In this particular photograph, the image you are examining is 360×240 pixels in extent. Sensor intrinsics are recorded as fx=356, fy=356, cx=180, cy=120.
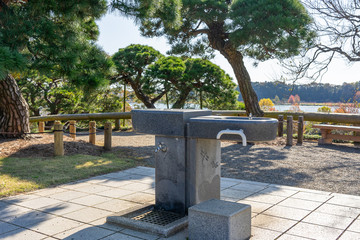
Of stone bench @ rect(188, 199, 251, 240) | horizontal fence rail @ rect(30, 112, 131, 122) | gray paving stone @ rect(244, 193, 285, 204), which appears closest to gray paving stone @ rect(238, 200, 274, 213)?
gray paving stone @ rect(244, 193, 285, 204)

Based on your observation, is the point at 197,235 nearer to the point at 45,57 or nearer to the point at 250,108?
the point at 45,57

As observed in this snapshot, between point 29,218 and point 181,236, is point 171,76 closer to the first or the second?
point 29,218

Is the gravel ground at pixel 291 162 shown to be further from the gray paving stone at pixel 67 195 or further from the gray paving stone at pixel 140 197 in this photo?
the gray paving stone at pixel 67 195

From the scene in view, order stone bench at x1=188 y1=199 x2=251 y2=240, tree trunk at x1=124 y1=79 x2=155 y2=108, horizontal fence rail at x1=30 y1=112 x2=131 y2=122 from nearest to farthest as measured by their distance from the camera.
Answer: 1. stone bench at x1=188 y1=199 x2=251 y2=240
2. horizontal fence rail at x1=30 y1=112 x2=131 y2=122
3. tree trunk at x1=124 y1=79 x2=155 y2=108

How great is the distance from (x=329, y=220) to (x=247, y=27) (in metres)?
5.38

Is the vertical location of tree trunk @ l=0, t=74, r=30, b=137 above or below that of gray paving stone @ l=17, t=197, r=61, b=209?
above

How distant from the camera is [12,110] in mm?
7375

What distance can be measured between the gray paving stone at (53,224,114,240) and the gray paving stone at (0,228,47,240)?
155 mm

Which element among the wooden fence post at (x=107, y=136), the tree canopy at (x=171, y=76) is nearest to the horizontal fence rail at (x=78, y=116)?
the tree canopy at (x=171, y=76)

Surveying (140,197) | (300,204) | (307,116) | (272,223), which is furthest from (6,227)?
(307,116)

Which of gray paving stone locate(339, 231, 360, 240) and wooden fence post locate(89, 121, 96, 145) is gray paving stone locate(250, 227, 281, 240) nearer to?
gray paving stone locate(339, 231, 360, 240)

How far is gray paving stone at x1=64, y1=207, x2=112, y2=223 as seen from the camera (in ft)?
11.1

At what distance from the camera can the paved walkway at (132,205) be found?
3.01 meters

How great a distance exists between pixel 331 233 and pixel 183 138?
1494mm
